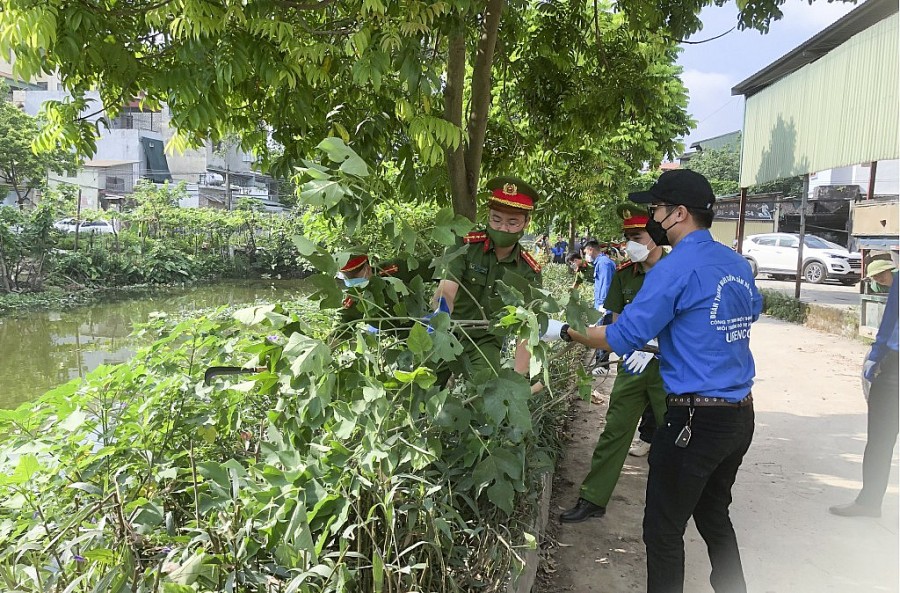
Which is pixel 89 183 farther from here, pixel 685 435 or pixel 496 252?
pixel 685 435

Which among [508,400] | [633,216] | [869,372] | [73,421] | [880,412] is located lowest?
[880,412]

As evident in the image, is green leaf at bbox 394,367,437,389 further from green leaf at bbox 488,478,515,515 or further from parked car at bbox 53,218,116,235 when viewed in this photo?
parked car at bbox 53,218,116,235

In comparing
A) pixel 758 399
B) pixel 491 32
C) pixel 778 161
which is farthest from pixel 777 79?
pixel 491 32

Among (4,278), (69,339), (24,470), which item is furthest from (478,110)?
(4,278)

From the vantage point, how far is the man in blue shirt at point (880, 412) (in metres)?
3.57

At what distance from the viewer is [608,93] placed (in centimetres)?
520

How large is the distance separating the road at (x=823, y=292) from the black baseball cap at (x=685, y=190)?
11977mm

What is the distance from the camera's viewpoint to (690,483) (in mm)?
2389

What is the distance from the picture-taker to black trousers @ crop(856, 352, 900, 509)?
361cm

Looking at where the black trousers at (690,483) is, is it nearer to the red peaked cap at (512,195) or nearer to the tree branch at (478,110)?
the red peaked cap at (512,195)

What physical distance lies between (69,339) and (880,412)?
13.0 meters

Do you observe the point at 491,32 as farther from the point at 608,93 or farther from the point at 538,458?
the point at 538,458

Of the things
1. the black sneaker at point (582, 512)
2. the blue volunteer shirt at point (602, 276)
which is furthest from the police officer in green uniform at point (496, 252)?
the blue volunteer shirt at point (602, 276)

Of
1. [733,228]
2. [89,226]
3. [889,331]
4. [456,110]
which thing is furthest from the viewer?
[733,228]
